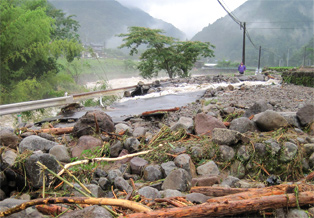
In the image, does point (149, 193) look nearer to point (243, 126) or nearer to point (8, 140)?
point (243, 126)

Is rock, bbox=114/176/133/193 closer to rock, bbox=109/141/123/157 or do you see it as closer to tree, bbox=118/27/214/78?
rock, bbox=109/141/123/157

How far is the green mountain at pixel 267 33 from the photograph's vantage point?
7894cm

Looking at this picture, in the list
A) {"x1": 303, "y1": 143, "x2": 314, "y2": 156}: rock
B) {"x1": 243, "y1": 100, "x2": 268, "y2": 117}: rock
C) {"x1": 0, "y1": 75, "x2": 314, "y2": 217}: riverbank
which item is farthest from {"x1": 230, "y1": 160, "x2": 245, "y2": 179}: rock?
{"x1": 243, "y1": 100, "x2": 268, "y2": 117}: rock

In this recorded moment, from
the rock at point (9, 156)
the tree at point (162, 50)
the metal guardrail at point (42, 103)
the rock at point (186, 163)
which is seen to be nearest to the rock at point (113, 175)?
the rock at point (186, 163)

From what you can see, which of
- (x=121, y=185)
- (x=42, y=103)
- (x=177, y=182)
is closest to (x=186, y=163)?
(x=177, y=182)

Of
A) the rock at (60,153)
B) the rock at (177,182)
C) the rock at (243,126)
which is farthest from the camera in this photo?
the rock at (243,126)

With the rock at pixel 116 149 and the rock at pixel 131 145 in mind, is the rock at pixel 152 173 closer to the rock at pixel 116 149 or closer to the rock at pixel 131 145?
the rock at pixel 131 145

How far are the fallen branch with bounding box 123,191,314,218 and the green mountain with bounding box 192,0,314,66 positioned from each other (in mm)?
72726

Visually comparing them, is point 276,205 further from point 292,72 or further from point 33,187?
point 292,72

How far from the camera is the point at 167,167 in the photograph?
8.93ft

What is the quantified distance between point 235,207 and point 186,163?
112cm

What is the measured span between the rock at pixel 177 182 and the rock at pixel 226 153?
0.68 m

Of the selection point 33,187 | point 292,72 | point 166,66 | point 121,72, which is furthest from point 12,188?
point 121,72

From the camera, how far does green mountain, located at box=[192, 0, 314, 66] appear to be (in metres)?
78.9
